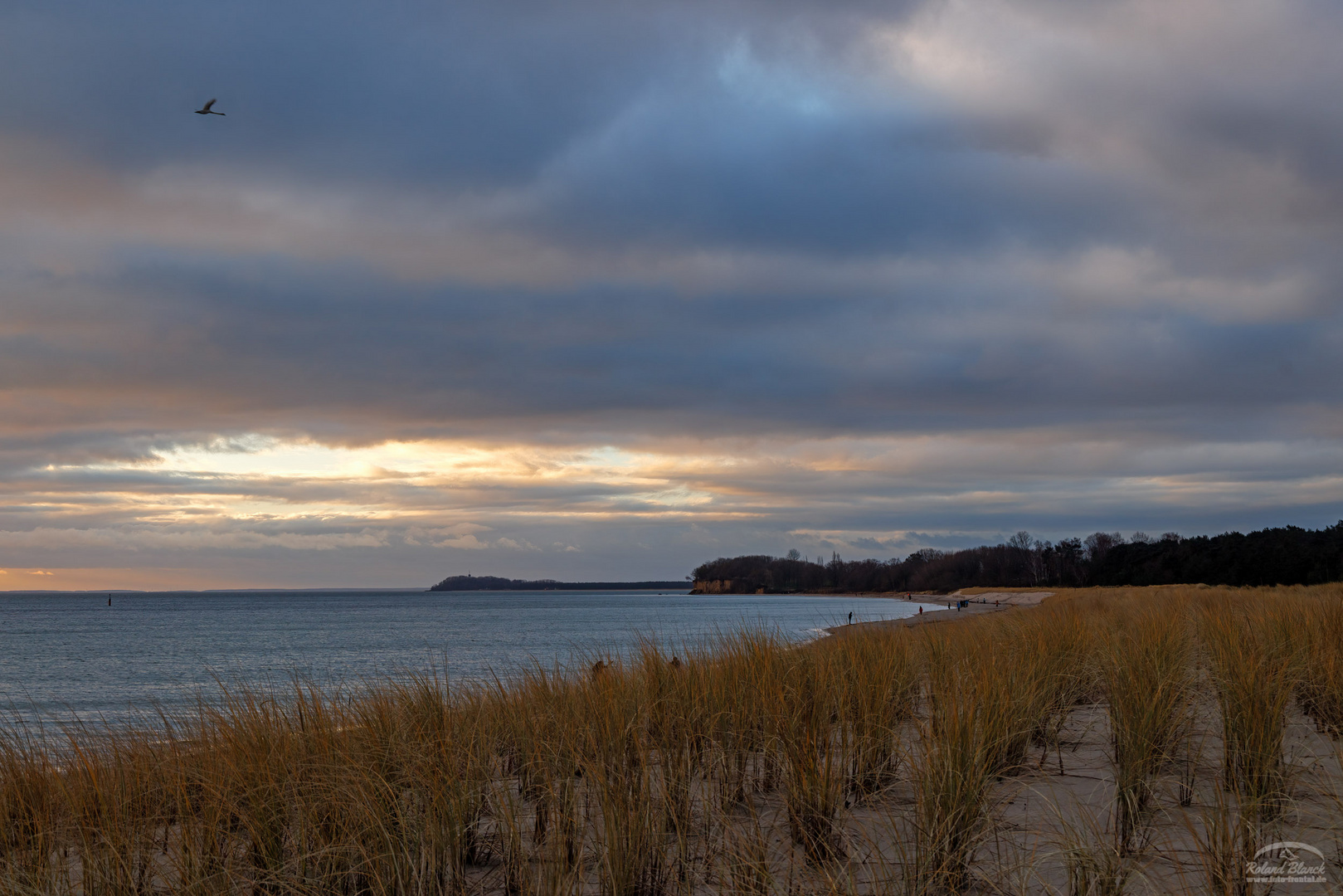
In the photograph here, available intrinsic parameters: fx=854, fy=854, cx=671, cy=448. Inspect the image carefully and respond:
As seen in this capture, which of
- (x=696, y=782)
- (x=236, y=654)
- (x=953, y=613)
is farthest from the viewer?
(x=953, y=613)

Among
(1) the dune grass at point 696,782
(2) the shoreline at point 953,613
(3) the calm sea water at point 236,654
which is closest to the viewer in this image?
(1) the dune grass at point 696,782

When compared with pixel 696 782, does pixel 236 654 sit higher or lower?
lower

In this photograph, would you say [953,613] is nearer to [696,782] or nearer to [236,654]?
[236,654]

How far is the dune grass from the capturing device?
3619mm

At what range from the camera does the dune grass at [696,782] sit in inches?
142

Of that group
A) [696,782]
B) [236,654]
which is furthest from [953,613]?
[696,782]

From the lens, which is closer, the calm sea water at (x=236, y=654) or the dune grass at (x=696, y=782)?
the dune grass at (x=696, y=782)

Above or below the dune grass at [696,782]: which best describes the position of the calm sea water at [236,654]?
below

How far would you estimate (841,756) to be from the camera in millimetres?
4703

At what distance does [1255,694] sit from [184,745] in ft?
22.6

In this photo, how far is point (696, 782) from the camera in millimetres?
5039

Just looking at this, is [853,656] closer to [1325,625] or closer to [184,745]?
[1325,625]

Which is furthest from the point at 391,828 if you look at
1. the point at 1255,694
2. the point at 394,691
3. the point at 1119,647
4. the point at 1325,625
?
the point at 1325,625

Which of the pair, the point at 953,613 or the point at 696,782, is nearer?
the point at 696,782
